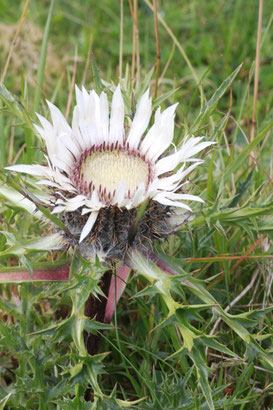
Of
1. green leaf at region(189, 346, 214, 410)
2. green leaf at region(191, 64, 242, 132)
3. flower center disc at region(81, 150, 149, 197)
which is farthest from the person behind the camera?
green leaf at region(191, 64, 242, 132)

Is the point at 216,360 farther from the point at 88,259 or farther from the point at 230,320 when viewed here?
the point at 88,259

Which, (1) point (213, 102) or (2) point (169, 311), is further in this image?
(1) point (213, 102)

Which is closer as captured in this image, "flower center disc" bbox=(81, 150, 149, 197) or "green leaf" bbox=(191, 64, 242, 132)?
"flower center disc" bbox=(81, 150, 149, 197)

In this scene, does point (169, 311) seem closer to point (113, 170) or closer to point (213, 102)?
point (113, 170)

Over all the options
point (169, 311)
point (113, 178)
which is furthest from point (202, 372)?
point (113, 178)

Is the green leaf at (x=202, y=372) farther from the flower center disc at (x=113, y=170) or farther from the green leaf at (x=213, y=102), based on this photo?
the green leaf at (x=213, y=102)

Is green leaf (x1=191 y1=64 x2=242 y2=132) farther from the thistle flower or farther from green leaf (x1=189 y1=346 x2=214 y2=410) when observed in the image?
green leaf (x1=189 y1=346 x2=214 y2=410)

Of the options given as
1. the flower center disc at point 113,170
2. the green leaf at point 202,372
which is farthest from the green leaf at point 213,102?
the green leaf at point 202,372

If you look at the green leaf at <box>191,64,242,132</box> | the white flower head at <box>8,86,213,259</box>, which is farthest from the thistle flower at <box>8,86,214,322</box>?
the green leaf at <box>191,64,242,132</box>
